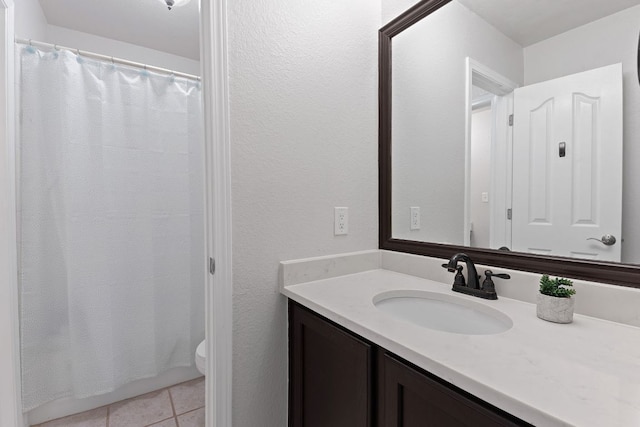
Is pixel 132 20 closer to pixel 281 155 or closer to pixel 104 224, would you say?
pixel 104 224

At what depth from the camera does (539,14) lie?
95cm

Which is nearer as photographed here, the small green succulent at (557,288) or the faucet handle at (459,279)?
the small green succulent at (557,288)

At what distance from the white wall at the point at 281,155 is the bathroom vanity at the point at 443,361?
90 millimetres

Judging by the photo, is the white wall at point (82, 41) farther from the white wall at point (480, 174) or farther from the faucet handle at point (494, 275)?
the faucet handle at point (494, 275)

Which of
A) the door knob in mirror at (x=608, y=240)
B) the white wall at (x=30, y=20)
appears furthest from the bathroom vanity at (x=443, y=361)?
the white wall at (x=30, y=20)

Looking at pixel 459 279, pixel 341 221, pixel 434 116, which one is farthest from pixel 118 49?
pixel 459 279

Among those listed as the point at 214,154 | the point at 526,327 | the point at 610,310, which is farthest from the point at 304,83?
the point at 610,310

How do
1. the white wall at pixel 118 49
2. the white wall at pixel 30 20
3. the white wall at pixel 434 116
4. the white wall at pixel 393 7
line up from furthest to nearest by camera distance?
the white wall at pixel 118 49, the white wall at pixel 30 20, the white wall at pixel 393 7, the white wall at pixel 434 116

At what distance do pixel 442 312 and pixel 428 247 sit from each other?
0.97ft

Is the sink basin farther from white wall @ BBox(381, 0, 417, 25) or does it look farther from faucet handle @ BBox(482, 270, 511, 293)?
white wall @ BBox(381, 0, 417, 25)

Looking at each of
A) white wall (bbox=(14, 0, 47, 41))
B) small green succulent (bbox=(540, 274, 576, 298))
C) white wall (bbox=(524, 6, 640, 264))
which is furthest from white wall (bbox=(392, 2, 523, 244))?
white wall (bbox=(14, 0, 47, 41))

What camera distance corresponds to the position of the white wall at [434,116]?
1.21m

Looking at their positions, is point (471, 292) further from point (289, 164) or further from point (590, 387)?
point (289, 164)

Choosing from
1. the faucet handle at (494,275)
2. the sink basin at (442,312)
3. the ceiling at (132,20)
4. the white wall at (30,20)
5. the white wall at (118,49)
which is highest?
the ceiling at (132,20)
